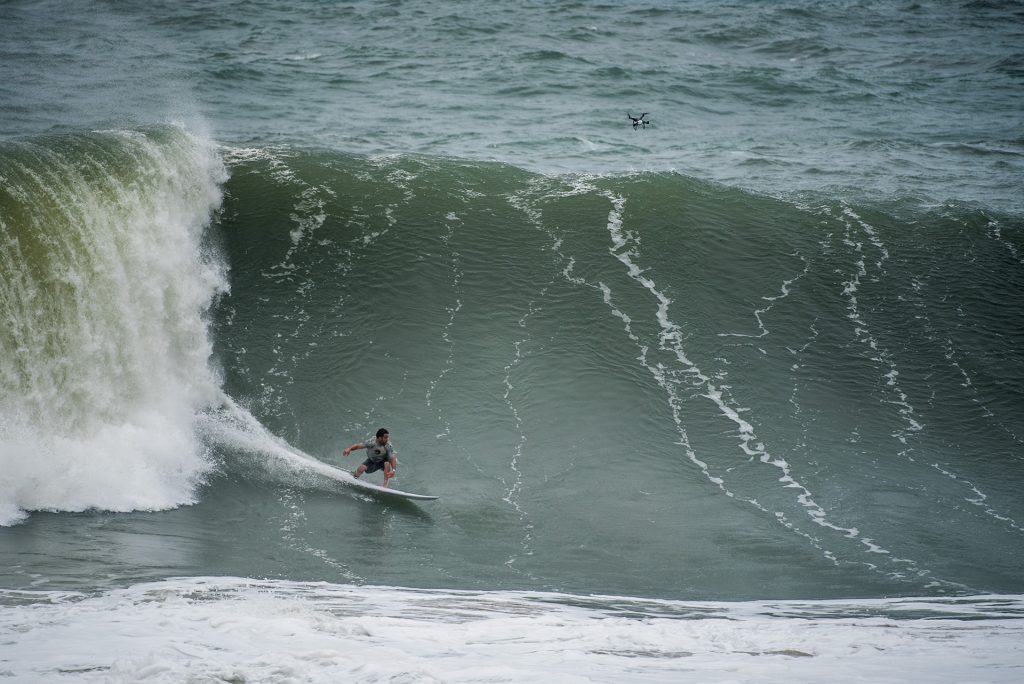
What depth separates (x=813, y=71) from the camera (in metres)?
30.2

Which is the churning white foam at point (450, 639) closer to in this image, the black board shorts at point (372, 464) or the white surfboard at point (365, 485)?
the white surfboard at point (365, 485)

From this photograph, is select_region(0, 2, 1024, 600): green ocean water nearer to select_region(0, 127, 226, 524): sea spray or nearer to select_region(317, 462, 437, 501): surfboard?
select_region(0, 127, 226, 524): sea spray

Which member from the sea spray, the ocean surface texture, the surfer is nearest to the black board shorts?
the surfer

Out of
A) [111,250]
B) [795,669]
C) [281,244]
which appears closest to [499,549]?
[795,669]

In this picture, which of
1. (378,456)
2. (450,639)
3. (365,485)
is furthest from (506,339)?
(450,639)

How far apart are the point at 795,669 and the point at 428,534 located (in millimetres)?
5124

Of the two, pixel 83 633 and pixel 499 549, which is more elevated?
pixel 83 633

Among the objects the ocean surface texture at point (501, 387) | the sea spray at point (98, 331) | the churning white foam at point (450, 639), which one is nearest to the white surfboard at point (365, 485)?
the ocean surface texture at point (501, 387)

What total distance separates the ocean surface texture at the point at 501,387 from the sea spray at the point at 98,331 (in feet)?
0.17

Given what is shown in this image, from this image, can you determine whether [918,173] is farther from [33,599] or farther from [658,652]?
[33,599]

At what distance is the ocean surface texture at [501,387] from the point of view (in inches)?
290

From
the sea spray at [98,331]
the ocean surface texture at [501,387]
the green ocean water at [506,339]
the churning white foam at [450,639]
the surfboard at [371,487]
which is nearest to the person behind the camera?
the churning white foam at [450,639]

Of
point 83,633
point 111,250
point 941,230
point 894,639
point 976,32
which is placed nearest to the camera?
point 83,633

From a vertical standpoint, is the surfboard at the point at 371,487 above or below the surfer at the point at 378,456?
below
